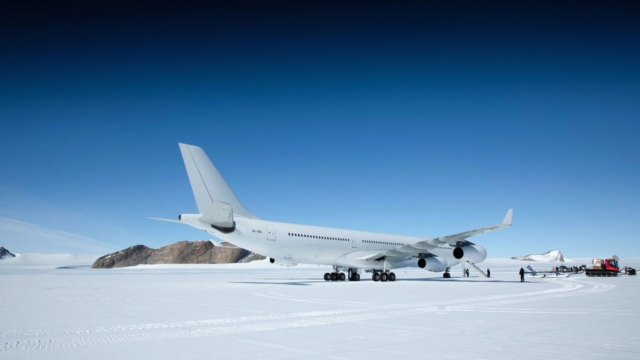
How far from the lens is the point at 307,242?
29.0 metres

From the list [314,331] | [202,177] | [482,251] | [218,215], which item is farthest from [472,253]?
[314,331]

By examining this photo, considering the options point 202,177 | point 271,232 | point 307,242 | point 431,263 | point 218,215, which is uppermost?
point 202,177

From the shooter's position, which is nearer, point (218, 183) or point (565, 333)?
point (565, 333)

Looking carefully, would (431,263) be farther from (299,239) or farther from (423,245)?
(299,239)

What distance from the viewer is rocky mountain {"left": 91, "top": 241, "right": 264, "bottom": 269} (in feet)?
400

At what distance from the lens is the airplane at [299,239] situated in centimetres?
2359

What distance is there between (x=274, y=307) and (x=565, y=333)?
24.2 feet

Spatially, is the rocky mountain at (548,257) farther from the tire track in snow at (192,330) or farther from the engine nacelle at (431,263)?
the tire track in snow at (192,330)

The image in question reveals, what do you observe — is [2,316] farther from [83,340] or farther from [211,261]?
[211,261]

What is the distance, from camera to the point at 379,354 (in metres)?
6.16

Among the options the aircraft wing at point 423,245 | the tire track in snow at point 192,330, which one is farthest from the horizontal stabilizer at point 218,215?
the aircraft wing at point 423,245

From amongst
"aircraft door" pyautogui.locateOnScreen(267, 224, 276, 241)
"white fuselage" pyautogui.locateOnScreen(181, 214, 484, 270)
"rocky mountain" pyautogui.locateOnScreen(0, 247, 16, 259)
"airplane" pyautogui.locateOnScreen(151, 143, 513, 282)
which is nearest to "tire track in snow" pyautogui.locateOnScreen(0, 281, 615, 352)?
"airplane" pyautogui.locateOnScreen(151, 143, 513, 282)

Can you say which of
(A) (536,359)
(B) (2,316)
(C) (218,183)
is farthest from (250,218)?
(A) (536,359)

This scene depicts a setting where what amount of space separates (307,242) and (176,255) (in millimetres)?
102905
